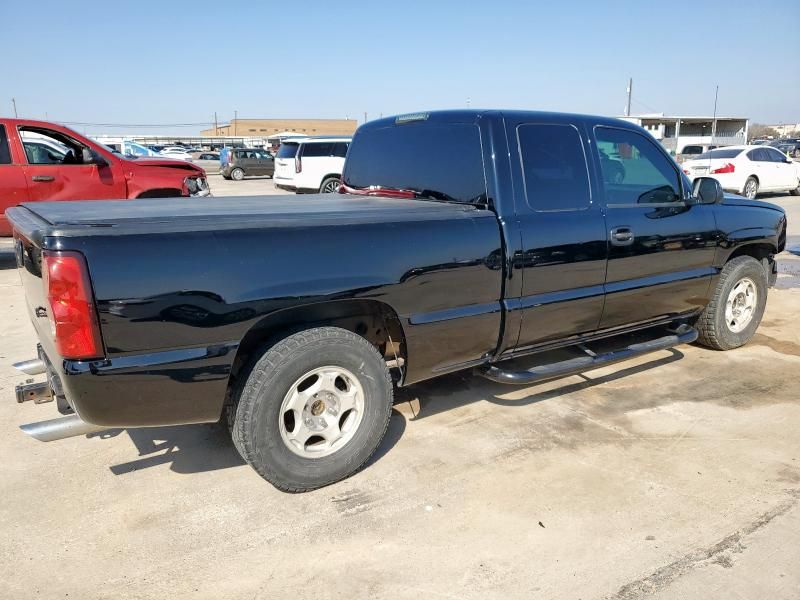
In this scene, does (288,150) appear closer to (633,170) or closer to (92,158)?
(92,158)

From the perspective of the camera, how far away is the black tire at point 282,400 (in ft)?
9.64

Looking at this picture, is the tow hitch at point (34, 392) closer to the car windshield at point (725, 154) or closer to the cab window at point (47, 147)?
the cab window at point (47, 147)

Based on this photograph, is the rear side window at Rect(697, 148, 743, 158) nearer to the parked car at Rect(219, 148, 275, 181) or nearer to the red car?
the red car

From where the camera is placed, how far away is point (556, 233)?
12.5ft

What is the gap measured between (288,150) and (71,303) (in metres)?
17.9

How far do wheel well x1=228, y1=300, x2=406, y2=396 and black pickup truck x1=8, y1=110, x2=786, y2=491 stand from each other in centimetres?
1

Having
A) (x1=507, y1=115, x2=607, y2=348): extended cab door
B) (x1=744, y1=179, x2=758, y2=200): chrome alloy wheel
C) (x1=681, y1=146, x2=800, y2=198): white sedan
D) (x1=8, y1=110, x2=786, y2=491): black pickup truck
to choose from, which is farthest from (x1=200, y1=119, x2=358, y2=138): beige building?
(x1=507, y1=115, x2=607, y2=348): extended cab door

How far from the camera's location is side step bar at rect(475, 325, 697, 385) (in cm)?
372

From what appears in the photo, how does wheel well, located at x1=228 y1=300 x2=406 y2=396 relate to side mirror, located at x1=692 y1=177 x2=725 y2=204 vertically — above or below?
below

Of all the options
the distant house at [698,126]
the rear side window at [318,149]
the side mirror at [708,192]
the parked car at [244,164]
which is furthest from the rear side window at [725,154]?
the distant house at [698,126]

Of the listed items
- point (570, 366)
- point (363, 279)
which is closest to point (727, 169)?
point (570, 366)

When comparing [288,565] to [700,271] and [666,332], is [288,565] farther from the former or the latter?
[666,332]

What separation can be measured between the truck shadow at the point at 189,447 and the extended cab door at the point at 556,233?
3.66 feet

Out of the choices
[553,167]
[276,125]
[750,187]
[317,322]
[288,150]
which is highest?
[276,125]
